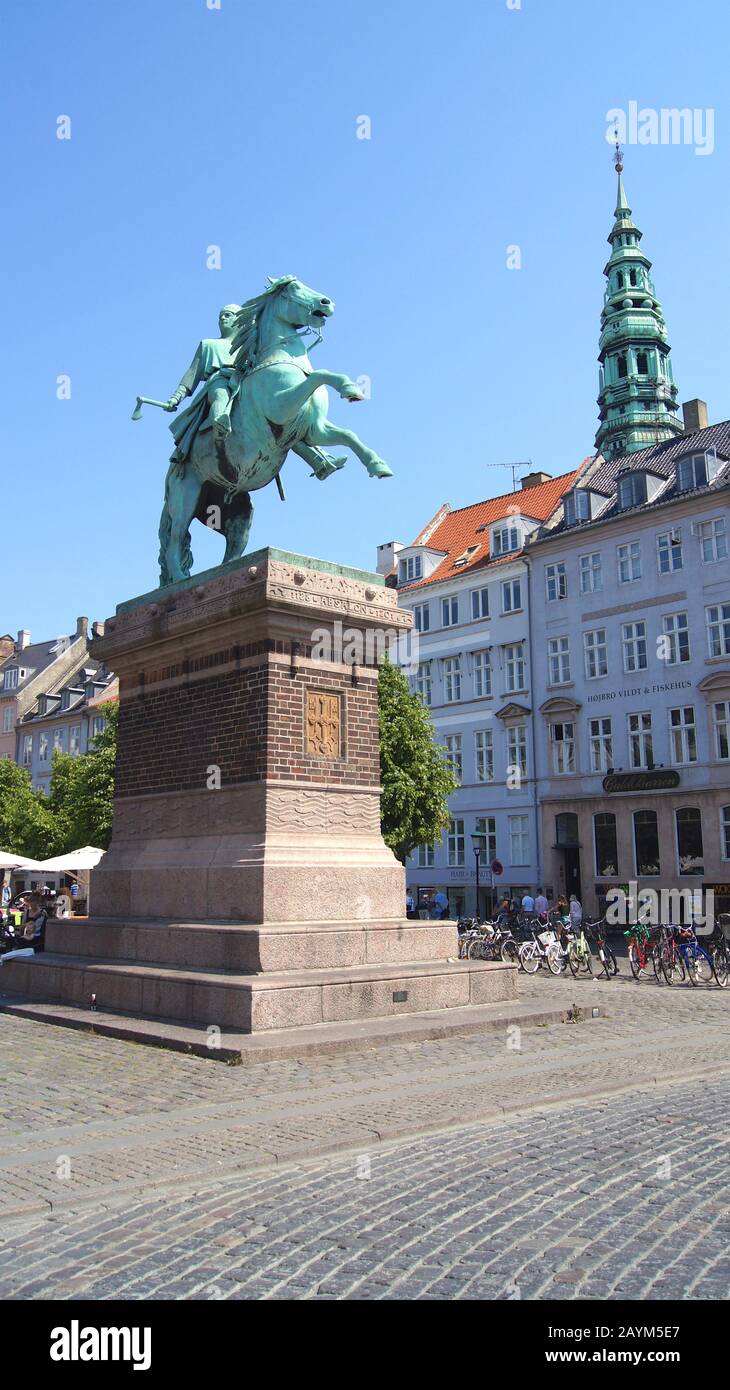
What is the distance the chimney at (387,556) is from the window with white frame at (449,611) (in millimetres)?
7206

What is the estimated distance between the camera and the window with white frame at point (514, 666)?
163ft

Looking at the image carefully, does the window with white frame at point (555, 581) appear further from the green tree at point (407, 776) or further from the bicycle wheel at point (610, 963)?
the bicycle wheel at point (610, 963)

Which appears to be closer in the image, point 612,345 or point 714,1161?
point 714,1161

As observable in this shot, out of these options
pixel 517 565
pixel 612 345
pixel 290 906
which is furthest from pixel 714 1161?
pixel 612 345

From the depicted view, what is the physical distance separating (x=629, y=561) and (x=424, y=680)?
13.1 meters

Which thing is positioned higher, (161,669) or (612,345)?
(612,345)

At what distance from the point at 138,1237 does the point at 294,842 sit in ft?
25.6

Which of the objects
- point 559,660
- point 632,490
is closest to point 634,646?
point 559,660

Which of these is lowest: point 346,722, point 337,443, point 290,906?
point 290,906

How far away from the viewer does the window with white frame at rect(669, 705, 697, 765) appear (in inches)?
1640

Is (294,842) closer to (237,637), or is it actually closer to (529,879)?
(237,637)

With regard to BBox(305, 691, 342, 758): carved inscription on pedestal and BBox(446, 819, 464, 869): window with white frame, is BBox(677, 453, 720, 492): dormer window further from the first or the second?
BBox(305, 691, 342, 758): carved inscription on pedestal

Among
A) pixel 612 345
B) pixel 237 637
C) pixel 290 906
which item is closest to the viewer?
pixel 290 906

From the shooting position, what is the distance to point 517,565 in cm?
5025
